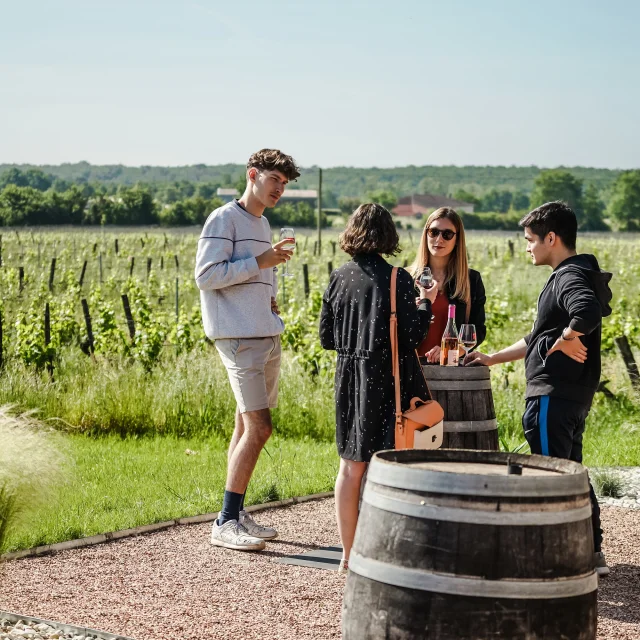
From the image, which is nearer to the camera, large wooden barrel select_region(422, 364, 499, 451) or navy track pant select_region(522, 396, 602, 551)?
navy track pant select_region(522, 396, 602, 551)

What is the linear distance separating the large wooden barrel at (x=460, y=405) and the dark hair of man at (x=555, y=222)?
72 cm

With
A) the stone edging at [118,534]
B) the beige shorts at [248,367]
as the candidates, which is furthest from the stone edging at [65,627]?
the beige shorts at [248,367]

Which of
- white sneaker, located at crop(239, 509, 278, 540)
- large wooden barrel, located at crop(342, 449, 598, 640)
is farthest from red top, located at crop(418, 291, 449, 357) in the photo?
large wooden barrel, located at crop(342, 449, 598, 640)

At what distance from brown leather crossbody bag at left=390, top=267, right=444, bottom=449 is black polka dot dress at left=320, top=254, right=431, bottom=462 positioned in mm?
39

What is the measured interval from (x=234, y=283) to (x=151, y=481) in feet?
7.88

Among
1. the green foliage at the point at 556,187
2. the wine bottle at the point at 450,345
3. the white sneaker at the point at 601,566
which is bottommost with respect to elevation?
the white sneaker at the point at 601,566

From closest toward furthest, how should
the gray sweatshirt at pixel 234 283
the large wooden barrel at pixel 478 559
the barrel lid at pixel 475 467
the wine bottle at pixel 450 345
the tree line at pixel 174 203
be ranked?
the large wooden barrel at pixel 478 559, the barrel lid at pixel 475 467, the wine bottle at pixel 450 345, the gray sweatshirt at pixel 234 283, the tree line at pixel 174 203

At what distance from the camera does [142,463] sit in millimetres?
7707

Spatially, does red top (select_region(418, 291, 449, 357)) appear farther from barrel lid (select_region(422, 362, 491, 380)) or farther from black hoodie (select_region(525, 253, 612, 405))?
black hoodie (select_region(525, 253, 612, 405))

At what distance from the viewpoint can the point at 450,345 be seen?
493cm

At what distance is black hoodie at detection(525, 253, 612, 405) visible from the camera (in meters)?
4.48

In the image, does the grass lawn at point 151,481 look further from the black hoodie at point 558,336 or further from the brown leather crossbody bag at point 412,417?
the black hoodie at point 558,336

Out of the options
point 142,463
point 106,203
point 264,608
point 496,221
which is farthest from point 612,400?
point 496,221

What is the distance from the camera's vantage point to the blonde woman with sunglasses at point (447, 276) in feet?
16.7
